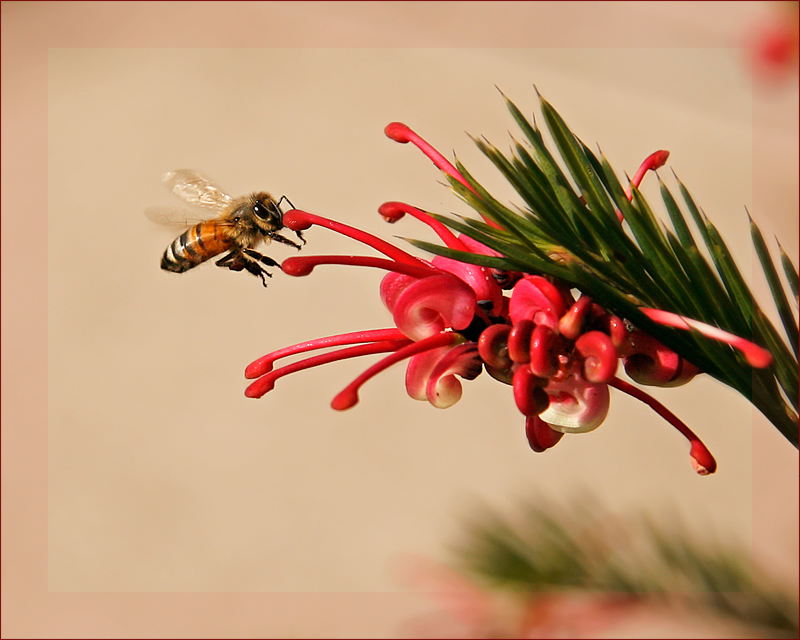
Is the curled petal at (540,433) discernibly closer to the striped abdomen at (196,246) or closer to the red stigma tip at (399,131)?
the red stigma tip at (399,131)

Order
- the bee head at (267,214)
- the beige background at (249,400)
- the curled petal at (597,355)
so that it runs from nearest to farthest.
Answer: the curled petal at (597,355)
the bee head at (267,214)
the beige background at (249,400)

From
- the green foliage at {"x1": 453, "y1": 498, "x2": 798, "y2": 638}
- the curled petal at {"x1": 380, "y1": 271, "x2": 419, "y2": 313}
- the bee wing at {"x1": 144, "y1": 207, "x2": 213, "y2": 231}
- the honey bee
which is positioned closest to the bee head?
the honey bee

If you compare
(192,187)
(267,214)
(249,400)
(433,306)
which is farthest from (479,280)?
(249,400)

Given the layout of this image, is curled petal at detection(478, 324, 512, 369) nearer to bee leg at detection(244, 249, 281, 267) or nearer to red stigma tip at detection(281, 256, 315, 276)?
red stigma tip at detection(281, 256, 315, 276)

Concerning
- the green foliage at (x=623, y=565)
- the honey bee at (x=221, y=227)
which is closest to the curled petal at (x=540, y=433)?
the honey bee at (x=221, y=227)

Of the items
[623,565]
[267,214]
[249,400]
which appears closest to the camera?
[267,214]

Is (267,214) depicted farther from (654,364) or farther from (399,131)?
(654,364)

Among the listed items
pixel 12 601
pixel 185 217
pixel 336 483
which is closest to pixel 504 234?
pixel 185 217
